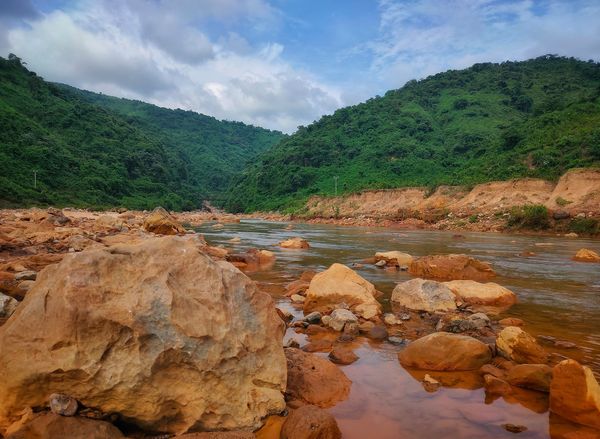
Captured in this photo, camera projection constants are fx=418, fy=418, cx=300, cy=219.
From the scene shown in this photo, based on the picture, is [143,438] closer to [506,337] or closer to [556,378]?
[556,378]

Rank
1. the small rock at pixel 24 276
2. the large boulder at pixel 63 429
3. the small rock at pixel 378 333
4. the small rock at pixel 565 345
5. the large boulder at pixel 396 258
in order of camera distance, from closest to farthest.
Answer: the large boulder at pixel 63 429 < the small rock at pixel 565 345 < the small rock at pixel 378 333 < the small rock at pixel 24 276 < the large boulder at pixel 396 258

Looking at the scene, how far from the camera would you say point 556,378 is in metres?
4.82

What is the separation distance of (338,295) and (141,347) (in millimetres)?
5862

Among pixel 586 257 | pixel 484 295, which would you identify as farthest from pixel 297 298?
pixel 586 257

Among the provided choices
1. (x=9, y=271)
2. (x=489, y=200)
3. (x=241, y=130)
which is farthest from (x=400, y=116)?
(x=241, y=130)

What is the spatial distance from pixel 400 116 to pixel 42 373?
303ft

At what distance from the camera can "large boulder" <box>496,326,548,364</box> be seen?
607cm

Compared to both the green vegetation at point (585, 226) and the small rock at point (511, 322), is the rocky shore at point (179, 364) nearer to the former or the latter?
the small rock at point (511, 322)

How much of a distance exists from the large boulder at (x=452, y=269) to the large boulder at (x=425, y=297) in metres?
3.66

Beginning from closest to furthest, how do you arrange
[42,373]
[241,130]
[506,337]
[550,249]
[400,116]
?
[42,373], [506,337], [550,249], [400,116], [241,130]

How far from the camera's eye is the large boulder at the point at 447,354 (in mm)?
5980

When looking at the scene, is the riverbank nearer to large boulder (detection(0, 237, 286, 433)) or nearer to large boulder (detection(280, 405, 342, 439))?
large boulder (detection(280, 405, 342, 439))

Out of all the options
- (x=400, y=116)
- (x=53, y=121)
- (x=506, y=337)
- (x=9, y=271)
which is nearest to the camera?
(x=506, y=337)

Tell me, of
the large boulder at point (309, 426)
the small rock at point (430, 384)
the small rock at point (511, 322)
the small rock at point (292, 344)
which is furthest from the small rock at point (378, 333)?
the large boulder at point (309, 426)
